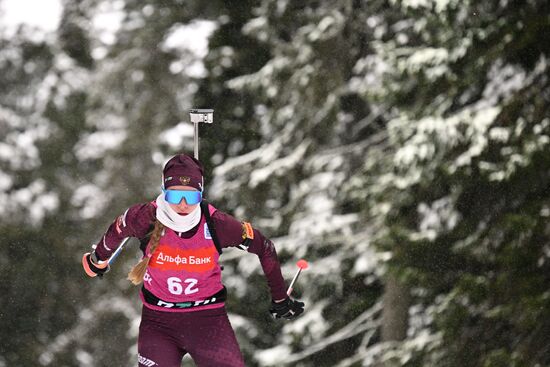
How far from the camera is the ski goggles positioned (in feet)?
16.0

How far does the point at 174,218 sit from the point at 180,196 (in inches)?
5.1

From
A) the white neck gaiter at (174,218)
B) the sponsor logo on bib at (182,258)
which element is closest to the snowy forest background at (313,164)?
the sponsor logo on bib at (182,258)

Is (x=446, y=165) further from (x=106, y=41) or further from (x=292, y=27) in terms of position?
(x=106, y=41)

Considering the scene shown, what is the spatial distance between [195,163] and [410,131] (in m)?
8.23

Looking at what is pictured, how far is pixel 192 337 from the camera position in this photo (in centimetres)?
530

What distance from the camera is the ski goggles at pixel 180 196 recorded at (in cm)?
487

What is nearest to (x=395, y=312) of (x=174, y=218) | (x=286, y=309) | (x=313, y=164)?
(x=313, y=164)

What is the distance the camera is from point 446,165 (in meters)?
12.5

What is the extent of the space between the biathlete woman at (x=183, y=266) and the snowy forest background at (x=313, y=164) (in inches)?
231

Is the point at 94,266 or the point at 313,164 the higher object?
the point at 313,164

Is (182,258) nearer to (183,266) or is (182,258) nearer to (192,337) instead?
(183,266)

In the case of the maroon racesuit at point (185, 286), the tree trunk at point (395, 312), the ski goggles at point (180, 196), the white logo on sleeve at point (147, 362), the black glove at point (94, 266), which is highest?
the tree trunk at point (395, 312)

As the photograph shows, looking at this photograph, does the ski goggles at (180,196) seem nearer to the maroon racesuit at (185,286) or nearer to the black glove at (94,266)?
the maroon racesuit at (185,286)

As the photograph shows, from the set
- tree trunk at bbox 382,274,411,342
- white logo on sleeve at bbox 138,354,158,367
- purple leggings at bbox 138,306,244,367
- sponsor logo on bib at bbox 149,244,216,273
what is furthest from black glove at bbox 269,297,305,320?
tree trunk at bbox 382,274,411,342
